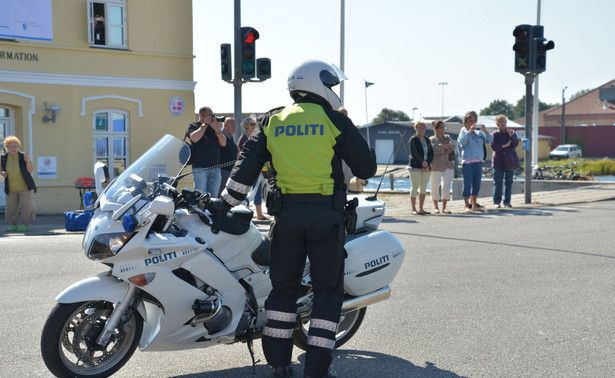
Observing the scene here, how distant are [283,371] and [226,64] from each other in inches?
396

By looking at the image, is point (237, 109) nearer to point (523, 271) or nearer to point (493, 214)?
point (493, 214)

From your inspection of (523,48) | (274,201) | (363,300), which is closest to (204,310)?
(274,201)

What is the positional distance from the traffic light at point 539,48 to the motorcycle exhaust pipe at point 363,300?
1209 centimetres

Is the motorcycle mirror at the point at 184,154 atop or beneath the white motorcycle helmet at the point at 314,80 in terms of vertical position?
beneath

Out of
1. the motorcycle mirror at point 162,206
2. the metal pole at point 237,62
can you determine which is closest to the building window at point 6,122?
the metal pole at point 237,62

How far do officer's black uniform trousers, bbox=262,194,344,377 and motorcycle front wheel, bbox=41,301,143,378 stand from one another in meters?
0.87

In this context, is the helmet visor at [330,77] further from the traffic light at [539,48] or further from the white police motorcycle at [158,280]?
the traffic light at [539,48]

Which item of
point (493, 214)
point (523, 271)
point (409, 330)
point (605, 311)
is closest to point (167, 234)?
point (409, 330)

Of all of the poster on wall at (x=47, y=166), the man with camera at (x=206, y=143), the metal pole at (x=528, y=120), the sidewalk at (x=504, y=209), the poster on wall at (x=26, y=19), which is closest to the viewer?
the man with camera at (x=206, y=143)

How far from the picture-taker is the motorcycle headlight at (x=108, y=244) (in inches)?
165

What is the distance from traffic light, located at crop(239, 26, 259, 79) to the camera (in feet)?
A: 44.8

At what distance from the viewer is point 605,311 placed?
254 inches

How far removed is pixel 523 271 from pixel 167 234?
520 cm

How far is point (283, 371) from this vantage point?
182 inches
